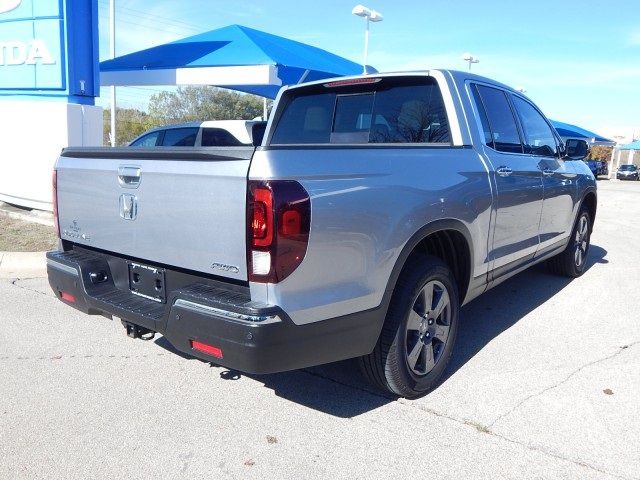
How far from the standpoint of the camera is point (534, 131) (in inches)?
194

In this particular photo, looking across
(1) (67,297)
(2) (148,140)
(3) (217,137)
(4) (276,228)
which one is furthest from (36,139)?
(4) (276,228)

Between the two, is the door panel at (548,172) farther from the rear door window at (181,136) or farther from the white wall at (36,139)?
the white wall at (36,139)

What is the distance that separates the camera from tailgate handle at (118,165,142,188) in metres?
2.89

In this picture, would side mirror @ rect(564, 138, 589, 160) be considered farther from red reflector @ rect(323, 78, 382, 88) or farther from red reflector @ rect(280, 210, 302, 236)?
red reflector @ rect(280, 210, 302, 236)

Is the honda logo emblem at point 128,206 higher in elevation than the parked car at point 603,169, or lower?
higher

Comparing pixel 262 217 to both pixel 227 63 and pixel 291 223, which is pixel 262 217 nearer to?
pixel 291 223

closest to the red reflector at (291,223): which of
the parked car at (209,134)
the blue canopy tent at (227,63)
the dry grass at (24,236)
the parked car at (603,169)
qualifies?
the parked car at (209,134)

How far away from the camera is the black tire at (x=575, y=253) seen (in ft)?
19.9

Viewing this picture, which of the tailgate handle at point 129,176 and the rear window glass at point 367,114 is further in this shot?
the rear window glass at point 367,114

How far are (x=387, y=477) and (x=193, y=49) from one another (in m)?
8.78

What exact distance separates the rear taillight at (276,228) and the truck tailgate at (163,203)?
0.05 m

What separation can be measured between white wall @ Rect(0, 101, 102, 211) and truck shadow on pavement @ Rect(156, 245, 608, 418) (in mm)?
5962

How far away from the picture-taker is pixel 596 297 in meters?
5.57

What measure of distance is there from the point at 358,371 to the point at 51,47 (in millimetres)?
7910
